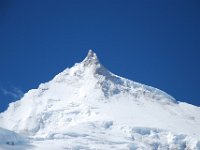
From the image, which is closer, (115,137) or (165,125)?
(115,137)

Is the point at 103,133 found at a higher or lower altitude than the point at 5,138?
higher

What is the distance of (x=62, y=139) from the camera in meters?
167

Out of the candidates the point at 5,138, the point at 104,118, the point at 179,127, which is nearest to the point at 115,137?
the point at 104,118

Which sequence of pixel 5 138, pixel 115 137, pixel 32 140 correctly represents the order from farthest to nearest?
pixel 115 137 < pixel 32 140 < pixel 5 138

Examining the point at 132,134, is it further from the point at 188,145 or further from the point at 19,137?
the point at 19,137

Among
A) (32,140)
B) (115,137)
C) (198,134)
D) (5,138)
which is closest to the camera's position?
(5,138)

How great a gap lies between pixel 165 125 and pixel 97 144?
3769 cm

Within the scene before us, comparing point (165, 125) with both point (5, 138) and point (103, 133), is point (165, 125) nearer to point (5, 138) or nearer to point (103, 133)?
point (103, 133)

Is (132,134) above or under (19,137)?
above

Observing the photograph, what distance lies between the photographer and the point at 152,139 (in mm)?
187250

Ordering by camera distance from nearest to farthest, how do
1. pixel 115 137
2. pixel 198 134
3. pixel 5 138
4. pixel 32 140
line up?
pixel 5 138 < pixel 32 140 < pixel 115 137 < pixel 198 134

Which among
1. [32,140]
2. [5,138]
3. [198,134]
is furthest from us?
[198,134]

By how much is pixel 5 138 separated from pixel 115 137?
43316 mm

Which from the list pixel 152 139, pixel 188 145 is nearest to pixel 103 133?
pixel 152 139
